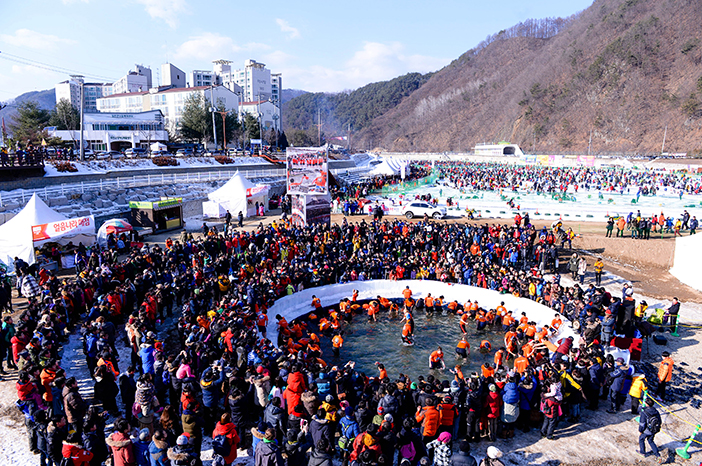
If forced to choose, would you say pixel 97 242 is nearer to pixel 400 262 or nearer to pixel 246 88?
pixel 400 262

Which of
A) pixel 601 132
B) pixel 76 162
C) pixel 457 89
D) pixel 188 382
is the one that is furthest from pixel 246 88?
pixel 188 382

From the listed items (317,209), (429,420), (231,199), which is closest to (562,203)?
(317,209)

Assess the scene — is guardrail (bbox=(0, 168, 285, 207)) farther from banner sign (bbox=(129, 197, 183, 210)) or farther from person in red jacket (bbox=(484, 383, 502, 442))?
person in red jacket (bbox=(484, 383, 502, 442))

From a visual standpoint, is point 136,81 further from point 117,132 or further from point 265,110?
point 117,132

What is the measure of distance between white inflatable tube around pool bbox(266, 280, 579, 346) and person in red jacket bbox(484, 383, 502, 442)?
686 centimetres

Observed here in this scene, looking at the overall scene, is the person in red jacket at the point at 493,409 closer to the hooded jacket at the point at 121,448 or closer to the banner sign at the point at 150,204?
the hooded jacket at the point at 121,448

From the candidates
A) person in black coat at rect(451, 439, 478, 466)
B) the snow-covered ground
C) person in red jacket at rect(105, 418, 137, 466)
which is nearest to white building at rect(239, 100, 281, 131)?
the snow-covered ground

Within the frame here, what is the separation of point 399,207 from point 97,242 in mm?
19836

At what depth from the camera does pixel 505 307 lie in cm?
1622

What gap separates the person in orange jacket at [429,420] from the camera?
727 cm

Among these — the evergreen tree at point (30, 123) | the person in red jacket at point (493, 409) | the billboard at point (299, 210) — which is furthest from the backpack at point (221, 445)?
Result: the evergreen tree at point (30, 123)

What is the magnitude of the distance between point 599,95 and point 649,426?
121 metres

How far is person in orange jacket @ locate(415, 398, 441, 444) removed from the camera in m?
7.27

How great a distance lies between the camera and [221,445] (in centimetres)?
630
